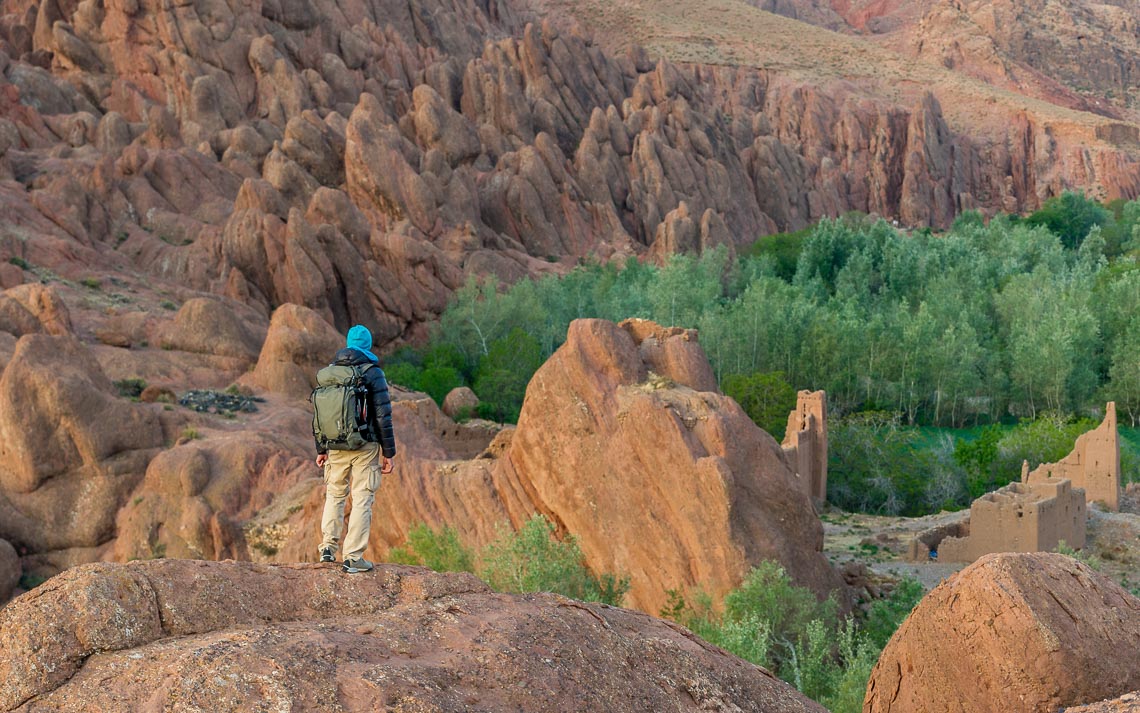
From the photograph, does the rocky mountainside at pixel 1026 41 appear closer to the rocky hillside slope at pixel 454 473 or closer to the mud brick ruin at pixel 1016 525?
the mud brick ruin at pixel 1016 525

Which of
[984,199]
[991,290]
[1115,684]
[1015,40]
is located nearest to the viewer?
[1115,684]

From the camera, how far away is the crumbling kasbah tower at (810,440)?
1314 inches

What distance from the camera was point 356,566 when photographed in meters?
7.23

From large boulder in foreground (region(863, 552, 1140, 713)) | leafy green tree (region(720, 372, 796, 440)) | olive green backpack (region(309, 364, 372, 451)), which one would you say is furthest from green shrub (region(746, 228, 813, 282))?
olive green backpack (region(309, 364, 372, 451))

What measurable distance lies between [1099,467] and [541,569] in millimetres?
19767

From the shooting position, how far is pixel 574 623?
6.77 m

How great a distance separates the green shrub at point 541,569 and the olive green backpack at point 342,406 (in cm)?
1086

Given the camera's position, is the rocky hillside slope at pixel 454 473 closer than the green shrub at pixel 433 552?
No

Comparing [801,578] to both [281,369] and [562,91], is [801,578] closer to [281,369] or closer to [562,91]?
[281,369]

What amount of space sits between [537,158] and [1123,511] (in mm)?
47247

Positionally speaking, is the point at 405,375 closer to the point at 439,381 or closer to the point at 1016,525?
the point at 439,381

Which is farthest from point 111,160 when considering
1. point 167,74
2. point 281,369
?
point 281,369

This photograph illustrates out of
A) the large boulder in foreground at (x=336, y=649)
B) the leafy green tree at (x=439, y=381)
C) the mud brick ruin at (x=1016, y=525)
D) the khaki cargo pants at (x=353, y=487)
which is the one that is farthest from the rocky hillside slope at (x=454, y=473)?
the large boulder in foreground at (x=336, y=649)

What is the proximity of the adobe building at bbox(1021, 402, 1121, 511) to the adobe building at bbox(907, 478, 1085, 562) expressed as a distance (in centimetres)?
394
